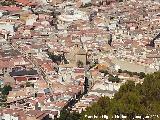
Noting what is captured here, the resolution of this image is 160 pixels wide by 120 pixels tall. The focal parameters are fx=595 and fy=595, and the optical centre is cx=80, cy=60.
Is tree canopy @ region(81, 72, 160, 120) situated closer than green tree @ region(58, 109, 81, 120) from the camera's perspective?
Yes

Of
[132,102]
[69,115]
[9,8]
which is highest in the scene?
[132,102]

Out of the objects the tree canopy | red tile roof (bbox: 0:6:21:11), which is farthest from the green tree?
red tile roof (bbox: 0:6:21:11)

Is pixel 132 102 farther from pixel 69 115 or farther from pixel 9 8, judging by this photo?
pixel 9 8

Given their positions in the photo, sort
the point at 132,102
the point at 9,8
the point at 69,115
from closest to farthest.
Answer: the point at 132,102
the point at 69,115
the point at 9,8

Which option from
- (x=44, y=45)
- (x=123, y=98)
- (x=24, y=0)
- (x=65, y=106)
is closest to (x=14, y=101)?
(x=65, y=106)

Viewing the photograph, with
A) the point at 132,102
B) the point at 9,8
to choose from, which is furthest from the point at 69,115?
the point at 9,8

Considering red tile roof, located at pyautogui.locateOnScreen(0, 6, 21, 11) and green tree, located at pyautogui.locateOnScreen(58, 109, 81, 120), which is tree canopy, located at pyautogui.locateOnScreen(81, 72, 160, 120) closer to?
green tree, located at pyautogui.locateOnScreen(58, 109, 81, 120)

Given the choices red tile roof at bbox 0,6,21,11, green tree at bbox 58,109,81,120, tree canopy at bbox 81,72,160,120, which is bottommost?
red tile roof at bbox 0,6,21,11

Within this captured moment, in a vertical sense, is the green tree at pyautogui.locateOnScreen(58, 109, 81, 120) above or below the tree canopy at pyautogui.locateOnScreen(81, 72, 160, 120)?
below

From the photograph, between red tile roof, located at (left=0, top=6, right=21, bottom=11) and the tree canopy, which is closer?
the tree canopy

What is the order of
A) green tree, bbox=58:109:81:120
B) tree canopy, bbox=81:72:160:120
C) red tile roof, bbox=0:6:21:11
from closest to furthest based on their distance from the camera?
tree canopy, bbox=81:72:160:120 → green tree, bbox=58:109:81:120 → red tile roof, bbox=0:6:21:11

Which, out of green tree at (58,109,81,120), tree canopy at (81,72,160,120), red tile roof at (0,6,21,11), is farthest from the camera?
red tile roof at (0,6,21,11)

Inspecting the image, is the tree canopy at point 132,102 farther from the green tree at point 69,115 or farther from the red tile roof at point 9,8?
the red tile roof at point 9,8
